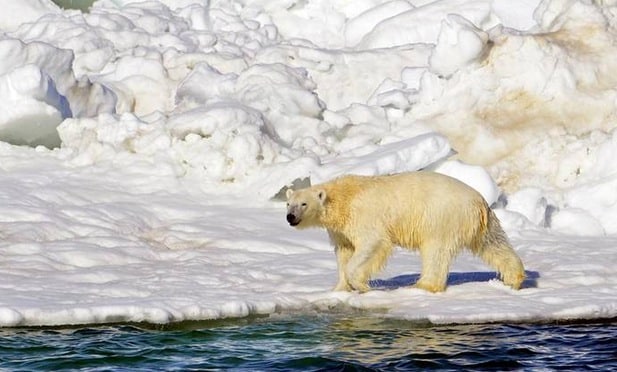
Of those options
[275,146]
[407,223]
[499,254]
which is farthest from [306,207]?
[275,146]

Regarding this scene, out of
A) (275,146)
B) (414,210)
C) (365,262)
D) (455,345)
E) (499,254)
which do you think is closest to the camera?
(455,345)

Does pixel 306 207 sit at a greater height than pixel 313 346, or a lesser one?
greater

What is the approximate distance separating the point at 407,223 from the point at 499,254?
1008 mm

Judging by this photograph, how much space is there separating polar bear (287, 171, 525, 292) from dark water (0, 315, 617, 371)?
982 mm

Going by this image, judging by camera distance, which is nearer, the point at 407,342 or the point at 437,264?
the point at 407,342

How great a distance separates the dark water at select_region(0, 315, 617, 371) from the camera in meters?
9.41

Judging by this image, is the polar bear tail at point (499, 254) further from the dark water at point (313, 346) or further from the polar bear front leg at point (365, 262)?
the dark water at point (313, 346)

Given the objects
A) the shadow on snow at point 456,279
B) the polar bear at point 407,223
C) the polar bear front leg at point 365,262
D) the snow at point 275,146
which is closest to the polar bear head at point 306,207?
the polar bear at point 407,223

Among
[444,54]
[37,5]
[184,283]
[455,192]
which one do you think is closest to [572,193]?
[444,54]

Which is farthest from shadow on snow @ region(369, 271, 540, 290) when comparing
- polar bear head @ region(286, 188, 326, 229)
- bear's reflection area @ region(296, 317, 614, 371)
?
bear's reflection area @ region(296, 317, 614, 371)

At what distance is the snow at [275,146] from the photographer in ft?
39.1

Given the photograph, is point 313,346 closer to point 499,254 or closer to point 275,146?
point 499,254

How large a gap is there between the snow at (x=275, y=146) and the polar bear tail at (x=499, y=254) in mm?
195

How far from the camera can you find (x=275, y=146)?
17453mm
